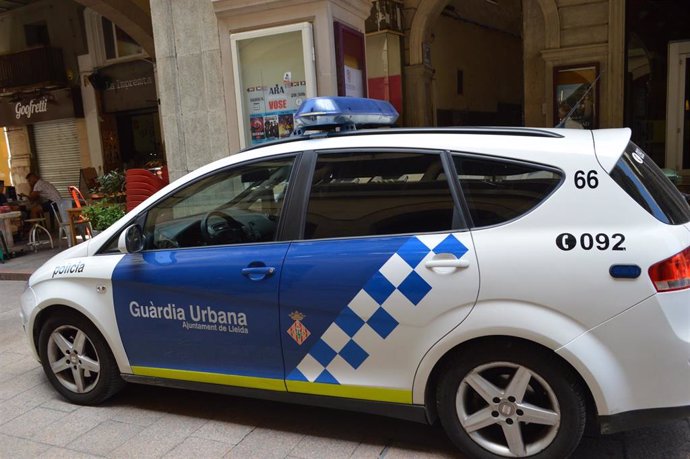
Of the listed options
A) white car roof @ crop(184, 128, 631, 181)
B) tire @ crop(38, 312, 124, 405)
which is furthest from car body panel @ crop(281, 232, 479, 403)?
tire @ crop(38, 312, 124, 405)

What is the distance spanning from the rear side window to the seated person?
10.2 meters

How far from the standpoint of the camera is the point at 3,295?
809 cm

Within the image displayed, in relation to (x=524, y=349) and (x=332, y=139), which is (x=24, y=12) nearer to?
(x=332, y=139)

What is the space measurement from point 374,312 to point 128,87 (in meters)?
15.4

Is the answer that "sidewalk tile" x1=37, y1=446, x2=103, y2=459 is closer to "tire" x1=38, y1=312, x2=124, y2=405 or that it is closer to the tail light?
"tire" x1=38, y1=312, x2=124, y2=405

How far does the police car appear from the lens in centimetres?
258

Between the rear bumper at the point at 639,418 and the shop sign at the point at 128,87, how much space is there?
15.2 m

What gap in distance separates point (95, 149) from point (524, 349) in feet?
55.8

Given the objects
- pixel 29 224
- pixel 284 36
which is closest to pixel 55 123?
pixel 29 224

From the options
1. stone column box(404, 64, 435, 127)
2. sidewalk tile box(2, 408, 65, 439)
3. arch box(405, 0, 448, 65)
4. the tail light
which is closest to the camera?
the tail light

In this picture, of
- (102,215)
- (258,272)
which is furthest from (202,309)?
(102,215)

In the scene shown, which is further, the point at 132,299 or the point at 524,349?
the point at 132,299

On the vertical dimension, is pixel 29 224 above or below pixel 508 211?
below

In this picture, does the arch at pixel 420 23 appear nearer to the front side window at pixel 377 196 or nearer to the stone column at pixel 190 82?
the stone column at pixel 190 82
